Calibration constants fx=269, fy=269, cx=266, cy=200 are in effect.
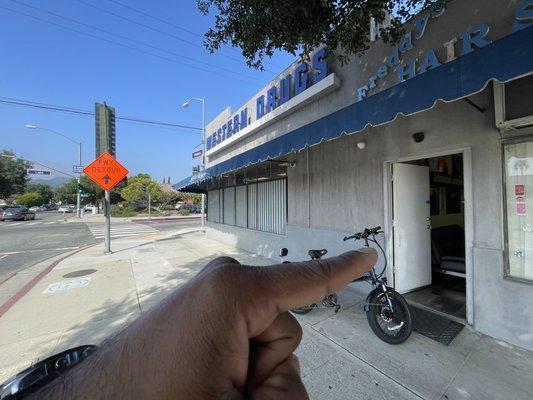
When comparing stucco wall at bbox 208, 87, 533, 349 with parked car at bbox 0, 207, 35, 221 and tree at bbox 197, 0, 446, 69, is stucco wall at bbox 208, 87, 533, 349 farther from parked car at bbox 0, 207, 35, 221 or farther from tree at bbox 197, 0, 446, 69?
parked car at bbox 0, 207, 35, 221

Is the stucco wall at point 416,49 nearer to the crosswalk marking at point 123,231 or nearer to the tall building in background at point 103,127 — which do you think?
the tall building in background at point 103,127

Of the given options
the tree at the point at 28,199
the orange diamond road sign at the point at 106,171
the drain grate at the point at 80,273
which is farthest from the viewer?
the tree at the point at 28,199

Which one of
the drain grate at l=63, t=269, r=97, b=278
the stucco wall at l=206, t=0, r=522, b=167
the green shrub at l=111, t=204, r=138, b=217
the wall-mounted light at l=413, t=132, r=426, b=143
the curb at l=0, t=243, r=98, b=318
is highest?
the stucco wall at l=206, t=0, r=522, b=167

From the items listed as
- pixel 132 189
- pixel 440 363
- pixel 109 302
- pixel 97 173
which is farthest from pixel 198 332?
pixel 132 189

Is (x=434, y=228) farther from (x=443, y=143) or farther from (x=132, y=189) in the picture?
(x=132, y=189)

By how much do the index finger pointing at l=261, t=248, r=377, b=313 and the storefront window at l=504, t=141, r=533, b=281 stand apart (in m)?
3.66

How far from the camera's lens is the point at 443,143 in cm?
382

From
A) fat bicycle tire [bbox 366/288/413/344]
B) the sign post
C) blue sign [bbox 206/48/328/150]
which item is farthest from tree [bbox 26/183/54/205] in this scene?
fat bicycle tire [bbox 366/288/413/344]

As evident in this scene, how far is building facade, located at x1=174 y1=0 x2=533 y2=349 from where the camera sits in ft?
9.87

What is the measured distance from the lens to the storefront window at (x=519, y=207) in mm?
3096

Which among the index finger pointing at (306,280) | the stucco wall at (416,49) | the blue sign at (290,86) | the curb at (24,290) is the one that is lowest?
the curb at (24,290)

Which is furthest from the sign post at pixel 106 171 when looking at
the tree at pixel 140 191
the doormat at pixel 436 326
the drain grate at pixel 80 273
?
the tree at pixel 140 191

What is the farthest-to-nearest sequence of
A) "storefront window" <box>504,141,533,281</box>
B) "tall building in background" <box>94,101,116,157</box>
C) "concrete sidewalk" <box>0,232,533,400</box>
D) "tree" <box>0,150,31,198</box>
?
"tree" <box>0,150,31,198</box>, "tall building in background" <box>94,101,116,157</box>, "storefront window" <box>504,141,533,281</box>, "concrete sidewalk" <box>0,232,533,400</box>

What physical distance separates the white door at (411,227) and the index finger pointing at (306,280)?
433 cm
